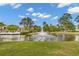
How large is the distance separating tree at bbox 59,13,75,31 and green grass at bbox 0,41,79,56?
15cm

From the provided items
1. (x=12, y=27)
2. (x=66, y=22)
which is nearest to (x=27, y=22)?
(x=12, y=27)

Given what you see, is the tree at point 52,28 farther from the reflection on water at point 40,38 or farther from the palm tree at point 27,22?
the palm tree at point 27,22

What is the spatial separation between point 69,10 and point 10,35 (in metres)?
0.66

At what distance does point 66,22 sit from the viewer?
345 centimetres

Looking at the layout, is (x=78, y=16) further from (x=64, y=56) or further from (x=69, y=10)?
(x=64, y=56)

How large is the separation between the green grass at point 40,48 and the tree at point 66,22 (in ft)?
0.50

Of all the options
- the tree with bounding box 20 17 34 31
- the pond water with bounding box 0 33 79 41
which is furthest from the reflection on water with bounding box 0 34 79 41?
the tree with bounding box 20 17 34 31

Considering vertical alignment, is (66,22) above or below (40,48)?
above

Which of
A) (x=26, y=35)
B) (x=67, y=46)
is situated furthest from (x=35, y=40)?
(x=67, y=46)

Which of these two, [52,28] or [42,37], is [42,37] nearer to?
[42,37]

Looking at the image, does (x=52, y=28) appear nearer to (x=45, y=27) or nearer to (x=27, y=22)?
(x=45, y=27)

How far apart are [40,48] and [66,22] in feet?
1.27

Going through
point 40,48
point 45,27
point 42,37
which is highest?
point 45,27

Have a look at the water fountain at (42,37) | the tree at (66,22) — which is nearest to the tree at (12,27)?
the water fountain at (42,37)
